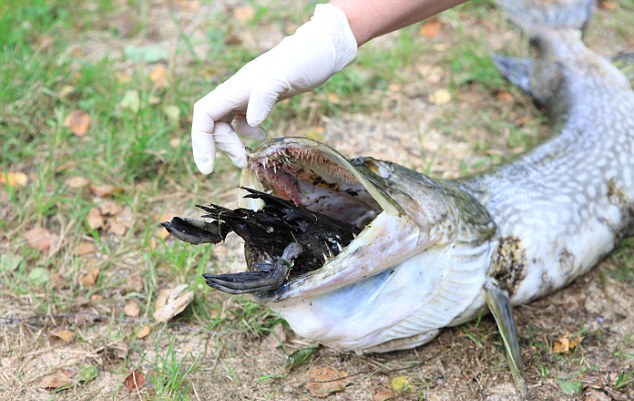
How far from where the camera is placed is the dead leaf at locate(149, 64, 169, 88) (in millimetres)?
4199

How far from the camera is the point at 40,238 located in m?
3.33

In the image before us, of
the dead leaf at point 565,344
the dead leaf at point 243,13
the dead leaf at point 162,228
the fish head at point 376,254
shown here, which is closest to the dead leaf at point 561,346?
the dead leaf at point 565,344

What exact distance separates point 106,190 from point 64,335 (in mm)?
910

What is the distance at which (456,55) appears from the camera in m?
4.60

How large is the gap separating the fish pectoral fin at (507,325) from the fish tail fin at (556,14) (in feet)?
6.70

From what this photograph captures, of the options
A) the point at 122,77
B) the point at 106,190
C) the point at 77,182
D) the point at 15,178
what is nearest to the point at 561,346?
the point at 106,190

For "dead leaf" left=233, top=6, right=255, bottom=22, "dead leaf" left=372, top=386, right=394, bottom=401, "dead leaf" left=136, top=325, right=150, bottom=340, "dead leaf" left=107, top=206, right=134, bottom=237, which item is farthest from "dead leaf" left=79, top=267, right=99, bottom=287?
"dead leaf" left=233, top=6, right=255, bottom=22

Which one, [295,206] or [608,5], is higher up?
[295,206]

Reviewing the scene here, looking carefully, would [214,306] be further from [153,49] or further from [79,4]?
[79,4]

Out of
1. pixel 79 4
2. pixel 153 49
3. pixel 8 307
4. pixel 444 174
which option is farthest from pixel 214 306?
pixel 79 4

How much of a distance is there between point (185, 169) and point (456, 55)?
1.88 metres

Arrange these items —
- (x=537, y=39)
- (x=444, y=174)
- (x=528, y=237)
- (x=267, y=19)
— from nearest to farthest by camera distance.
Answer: (x=528, y=237), (x=444, y=174), (x=537, y=39), (x=267, y=19)

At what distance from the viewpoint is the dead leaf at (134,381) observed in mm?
2627

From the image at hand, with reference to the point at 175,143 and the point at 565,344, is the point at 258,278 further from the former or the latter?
the point at 175,143
